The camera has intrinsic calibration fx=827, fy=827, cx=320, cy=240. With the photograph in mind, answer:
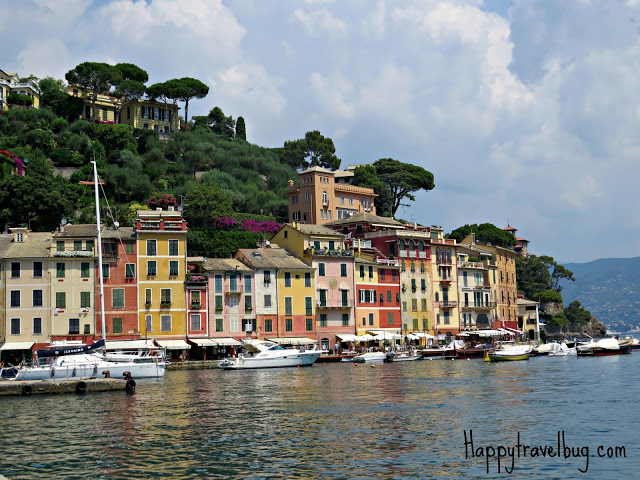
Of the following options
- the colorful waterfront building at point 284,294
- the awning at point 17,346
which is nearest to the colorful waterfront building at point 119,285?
the awning at point 17,346

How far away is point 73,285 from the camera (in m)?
73.2

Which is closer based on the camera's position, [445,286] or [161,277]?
[161,277]

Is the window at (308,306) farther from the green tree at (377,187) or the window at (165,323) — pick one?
the green tree at (377,187)

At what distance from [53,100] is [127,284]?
208 feet

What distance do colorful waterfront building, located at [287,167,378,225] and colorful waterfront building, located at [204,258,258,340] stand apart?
33.2m

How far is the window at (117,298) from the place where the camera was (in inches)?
2929

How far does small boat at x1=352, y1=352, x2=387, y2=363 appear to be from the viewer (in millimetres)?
78062

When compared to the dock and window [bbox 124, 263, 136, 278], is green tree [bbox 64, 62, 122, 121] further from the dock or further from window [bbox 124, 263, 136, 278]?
the dock

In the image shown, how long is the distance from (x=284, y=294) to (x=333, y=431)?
177 ft

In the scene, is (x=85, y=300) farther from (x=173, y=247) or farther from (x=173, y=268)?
(x=173, y=247)

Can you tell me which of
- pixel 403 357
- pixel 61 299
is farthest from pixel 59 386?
pixel 403 357

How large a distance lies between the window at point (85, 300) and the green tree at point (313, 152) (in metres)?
76.0

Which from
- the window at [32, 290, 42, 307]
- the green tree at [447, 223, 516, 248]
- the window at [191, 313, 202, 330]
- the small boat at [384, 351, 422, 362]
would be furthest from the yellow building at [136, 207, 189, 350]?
the green tree at [447, 223, 516, 248]

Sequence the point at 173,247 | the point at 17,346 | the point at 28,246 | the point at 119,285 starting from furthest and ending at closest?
the point at 173,247 < the point at 119,285 < the point at 28,246 < the point at 17,346
